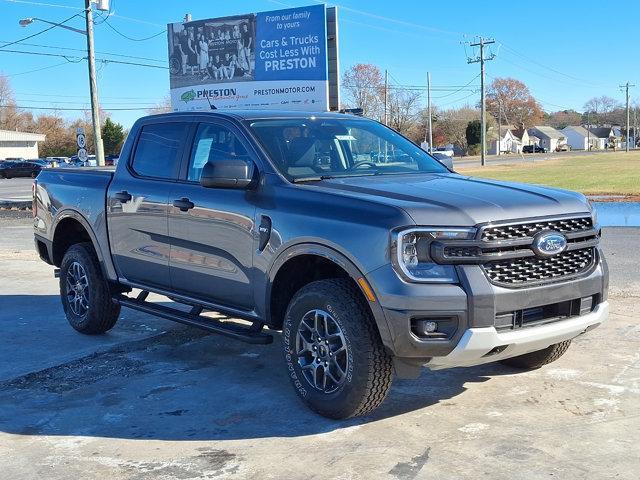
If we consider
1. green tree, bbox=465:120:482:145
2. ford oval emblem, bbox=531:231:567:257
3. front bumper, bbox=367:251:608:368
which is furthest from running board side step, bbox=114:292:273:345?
green tree, bbox=465:120:482:145

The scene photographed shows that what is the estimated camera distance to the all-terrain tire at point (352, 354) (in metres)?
4.28

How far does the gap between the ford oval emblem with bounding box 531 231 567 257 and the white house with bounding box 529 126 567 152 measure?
158 m

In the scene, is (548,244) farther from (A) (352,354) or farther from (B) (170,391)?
(B) (170,391)

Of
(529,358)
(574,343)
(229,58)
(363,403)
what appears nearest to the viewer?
(363,403)

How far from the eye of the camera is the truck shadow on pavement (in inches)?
181

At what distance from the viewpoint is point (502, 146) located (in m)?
136

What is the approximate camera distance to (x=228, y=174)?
4.86 metres

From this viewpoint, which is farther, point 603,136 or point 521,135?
point 603,136

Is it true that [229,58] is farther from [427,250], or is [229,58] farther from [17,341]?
[427,250]

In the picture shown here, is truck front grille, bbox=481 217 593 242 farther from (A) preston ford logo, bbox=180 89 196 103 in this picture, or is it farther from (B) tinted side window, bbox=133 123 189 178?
(A) preston ford logo, bbox=180 89 196 103

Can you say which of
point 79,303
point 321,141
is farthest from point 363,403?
point 79,303

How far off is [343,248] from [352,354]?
24.4 inches

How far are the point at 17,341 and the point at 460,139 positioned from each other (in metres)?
115

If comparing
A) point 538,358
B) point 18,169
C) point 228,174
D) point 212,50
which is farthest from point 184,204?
point 18,169
